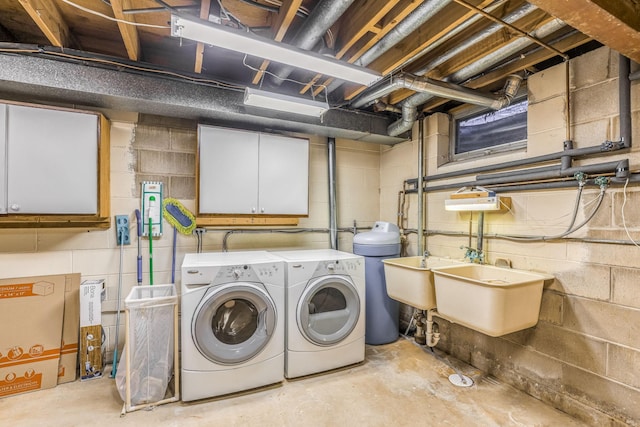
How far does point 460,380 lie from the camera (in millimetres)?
2531

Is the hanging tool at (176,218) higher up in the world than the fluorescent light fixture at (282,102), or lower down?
lower down

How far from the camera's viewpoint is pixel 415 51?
2.08 m

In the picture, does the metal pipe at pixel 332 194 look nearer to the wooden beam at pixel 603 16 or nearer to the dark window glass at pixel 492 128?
the dark window glass at pixel 492 128

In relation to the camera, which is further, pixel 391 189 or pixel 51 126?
pixel 391 189

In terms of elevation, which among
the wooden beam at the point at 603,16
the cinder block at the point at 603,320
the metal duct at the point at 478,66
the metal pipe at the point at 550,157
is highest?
the metal duct at the point at 478,66

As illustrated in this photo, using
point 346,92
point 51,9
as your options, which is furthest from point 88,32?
point 346,92

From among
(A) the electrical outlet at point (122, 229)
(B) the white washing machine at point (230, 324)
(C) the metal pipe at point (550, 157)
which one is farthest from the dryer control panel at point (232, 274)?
(C) the metal pipe at point (550, 157)

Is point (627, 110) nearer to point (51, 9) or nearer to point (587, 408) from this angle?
point (587, 408)

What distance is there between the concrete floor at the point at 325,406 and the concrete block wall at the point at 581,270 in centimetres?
21

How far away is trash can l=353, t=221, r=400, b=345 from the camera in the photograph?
10.5ft

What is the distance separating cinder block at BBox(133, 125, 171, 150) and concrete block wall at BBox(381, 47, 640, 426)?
2.95 meters

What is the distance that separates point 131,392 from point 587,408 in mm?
2999

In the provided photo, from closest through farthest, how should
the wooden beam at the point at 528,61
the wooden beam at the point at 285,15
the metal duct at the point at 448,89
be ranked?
the wooden beam at the point at 285,15 < the wooden beam at the point at 528,61 < the metal duct at the point at 448,89

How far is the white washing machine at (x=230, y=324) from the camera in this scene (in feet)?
7.28
